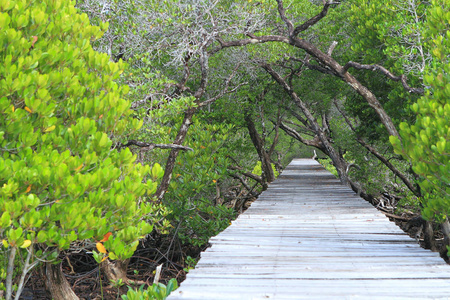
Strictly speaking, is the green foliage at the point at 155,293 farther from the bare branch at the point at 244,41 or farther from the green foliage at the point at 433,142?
the bare branch at the point at 244,41

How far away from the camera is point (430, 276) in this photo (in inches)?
125

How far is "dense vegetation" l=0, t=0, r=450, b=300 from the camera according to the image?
311 cm

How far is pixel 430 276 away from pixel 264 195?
5402 millimetres

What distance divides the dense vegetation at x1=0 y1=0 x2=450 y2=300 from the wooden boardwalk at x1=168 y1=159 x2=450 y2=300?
71 cm

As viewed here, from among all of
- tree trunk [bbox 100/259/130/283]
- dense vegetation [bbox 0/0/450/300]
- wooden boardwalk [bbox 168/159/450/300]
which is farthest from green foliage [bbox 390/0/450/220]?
tree trunk [bbox 100/259/130/283]

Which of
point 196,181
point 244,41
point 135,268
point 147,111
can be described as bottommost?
point 135,268

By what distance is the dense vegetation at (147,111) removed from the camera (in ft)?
10.2

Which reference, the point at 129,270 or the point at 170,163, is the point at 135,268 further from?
the point at 170,163

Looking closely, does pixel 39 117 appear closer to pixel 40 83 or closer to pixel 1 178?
pixel 40 83

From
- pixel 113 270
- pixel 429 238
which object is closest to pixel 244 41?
pixel 113 270

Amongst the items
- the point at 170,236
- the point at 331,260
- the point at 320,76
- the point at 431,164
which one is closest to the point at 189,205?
the point at 170,236

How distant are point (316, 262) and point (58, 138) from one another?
2612 mm

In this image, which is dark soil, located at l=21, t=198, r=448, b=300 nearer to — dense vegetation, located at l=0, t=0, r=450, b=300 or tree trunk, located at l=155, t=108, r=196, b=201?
dense vegetation, located at l=0, t=0, r=450, b=300

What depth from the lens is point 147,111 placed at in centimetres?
687
